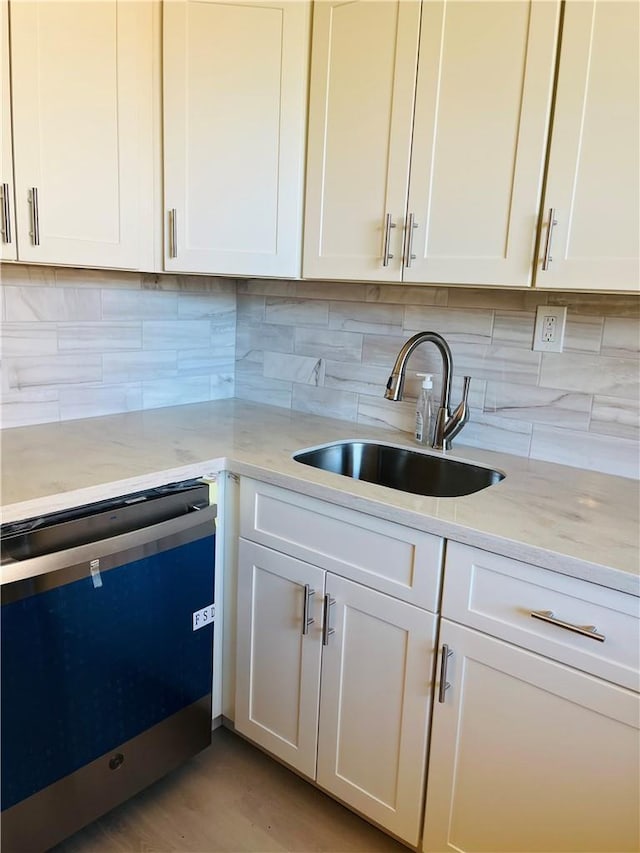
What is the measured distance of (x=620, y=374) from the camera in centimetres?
164

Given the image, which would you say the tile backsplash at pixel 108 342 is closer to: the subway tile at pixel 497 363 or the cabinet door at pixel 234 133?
the cabinet door at pixel 234 133

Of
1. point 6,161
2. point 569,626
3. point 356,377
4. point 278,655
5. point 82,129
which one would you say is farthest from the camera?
point 356,377

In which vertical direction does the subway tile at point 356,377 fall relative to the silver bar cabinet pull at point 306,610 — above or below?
above

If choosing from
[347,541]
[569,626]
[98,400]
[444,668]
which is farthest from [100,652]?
[569,626]

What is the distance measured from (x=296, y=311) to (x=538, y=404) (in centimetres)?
93

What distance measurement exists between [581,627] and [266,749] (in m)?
1.04

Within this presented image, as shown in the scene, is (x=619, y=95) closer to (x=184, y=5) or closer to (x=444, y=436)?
(x=444, y=436)

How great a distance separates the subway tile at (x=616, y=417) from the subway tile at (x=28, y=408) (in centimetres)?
157

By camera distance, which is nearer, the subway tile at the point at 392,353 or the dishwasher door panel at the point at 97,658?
the dishwasher door panel at the point at 97,658

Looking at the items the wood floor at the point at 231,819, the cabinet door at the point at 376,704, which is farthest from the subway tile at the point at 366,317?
the wood floor at the point at 231,819

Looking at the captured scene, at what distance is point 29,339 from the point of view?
188 centimetres

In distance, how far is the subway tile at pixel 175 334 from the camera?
220 cm

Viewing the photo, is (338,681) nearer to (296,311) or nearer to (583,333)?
(583,333)

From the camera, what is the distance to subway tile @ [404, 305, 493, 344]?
1.86 metres
